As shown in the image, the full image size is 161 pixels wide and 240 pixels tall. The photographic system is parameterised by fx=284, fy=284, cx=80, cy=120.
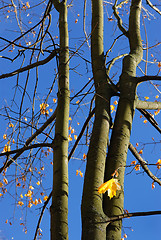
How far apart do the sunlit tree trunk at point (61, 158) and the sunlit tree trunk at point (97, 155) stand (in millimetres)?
145

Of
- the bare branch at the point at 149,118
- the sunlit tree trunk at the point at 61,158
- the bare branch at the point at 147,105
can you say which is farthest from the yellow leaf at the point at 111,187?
the bare branch at the point at 149,118

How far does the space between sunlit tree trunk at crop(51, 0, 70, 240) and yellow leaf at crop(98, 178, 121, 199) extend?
285 millimetres

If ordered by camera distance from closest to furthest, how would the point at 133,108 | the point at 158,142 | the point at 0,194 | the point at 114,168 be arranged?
1. the point at 114,168
2. the point at 133,108
3. the point at 158,142
4. the point at 0,194

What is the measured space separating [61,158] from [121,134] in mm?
468

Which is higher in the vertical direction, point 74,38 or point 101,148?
point 74,38

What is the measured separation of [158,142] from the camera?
289 cm

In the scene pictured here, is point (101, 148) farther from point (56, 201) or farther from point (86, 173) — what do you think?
point (56, 201)

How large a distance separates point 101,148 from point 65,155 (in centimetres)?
28

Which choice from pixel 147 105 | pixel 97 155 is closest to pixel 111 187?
pixel 97 155

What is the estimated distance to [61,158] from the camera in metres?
2.03

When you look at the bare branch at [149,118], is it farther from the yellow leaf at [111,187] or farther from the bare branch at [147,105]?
the yellow leaf at [111,187]

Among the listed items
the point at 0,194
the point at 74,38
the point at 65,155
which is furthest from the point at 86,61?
the point at 0,194

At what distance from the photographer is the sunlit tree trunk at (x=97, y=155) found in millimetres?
1647

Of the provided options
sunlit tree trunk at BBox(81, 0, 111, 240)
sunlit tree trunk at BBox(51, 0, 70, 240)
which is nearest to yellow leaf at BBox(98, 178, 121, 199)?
sunlit tree trunk at BBox(81, 0, 111, 240)
